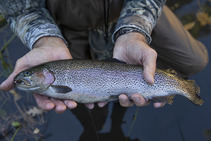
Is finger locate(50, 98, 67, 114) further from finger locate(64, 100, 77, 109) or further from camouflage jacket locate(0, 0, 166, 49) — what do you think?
camouflage jacket locate(0, 0, 166, 49)

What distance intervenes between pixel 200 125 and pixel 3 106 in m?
3.23

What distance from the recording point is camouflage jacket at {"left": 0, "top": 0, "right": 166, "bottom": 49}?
2334mm

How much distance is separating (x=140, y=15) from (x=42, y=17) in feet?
4.35

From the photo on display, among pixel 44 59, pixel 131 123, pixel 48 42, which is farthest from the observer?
pixel 131 123

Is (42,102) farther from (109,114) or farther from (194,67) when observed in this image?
(194,67)

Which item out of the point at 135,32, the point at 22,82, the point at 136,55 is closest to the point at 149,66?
Answer: the point at 136,55

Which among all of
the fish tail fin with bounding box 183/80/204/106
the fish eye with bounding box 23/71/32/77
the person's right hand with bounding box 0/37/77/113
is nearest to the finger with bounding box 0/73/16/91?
the person's right hand with bounding box 0/37/77/113

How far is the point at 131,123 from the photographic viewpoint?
288 centimetres

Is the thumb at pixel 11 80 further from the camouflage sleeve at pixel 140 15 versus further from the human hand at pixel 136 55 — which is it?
the camouflage sleeve at pixel 140 15

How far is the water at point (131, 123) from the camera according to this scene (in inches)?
108

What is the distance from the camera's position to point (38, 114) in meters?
3.00

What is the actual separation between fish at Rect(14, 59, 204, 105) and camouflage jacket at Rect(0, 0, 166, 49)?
0.58 m

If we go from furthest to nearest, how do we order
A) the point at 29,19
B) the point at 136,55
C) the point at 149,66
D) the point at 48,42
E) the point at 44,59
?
the point at 29,19, the point at 48,42, the point at 44,59, the point at 136,55, the point at 149,66

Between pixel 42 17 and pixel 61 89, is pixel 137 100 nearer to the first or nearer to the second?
pixel 61 89
